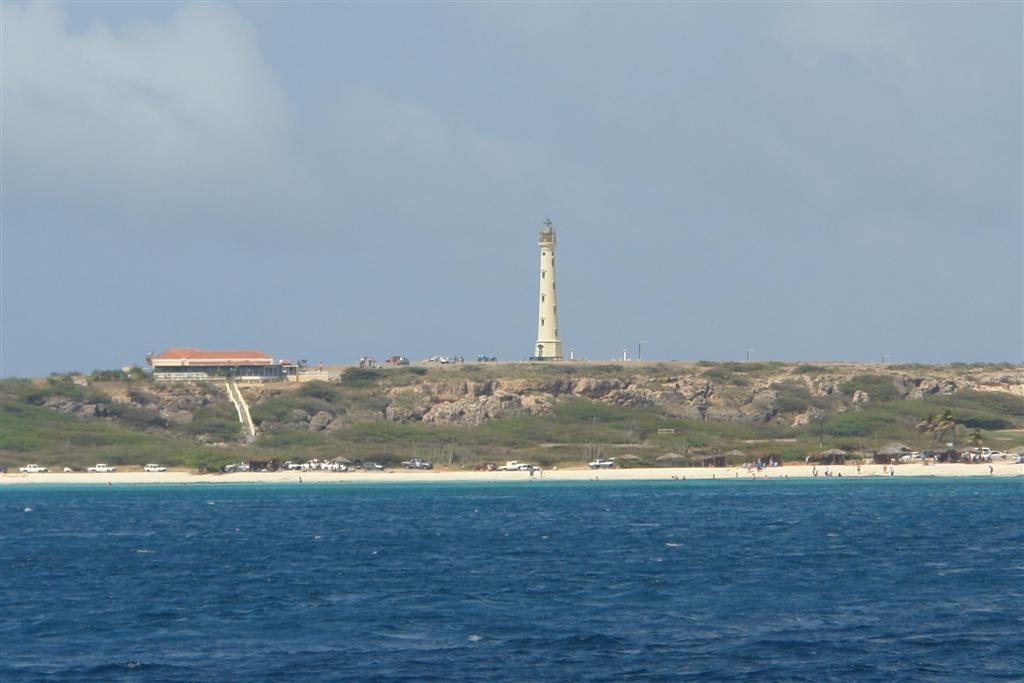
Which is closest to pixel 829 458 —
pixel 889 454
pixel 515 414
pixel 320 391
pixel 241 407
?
pixel 889 454

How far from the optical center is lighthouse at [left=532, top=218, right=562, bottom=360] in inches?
5792

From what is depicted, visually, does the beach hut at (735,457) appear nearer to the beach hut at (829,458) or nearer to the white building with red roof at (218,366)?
the beach hut at (829,458)

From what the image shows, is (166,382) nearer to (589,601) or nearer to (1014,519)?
(1014,519)

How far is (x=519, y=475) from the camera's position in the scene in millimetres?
111562

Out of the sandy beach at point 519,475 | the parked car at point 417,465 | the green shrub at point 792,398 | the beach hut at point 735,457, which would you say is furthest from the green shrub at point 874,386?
the parked car at point 417,465

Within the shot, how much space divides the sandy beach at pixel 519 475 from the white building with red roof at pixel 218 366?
31.6 metres

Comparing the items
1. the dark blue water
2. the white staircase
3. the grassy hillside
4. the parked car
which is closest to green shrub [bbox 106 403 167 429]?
the grassy hillside

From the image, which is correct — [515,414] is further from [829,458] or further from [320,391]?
[829,458]

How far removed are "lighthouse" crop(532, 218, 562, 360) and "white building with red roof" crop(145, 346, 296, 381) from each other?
24602mm

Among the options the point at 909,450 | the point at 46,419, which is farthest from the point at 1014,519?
the point at 46,419

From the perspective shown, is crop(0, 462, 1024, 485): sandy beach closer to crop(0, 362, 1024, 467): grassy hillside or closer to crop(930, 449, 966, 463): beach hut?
crop(930, 449, 966, 463): beach hut

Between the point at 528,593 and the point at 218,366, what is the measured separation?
108 m

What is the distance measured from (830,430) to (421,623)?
91.9 metres

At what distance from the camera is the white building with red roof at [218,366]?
482 feet
